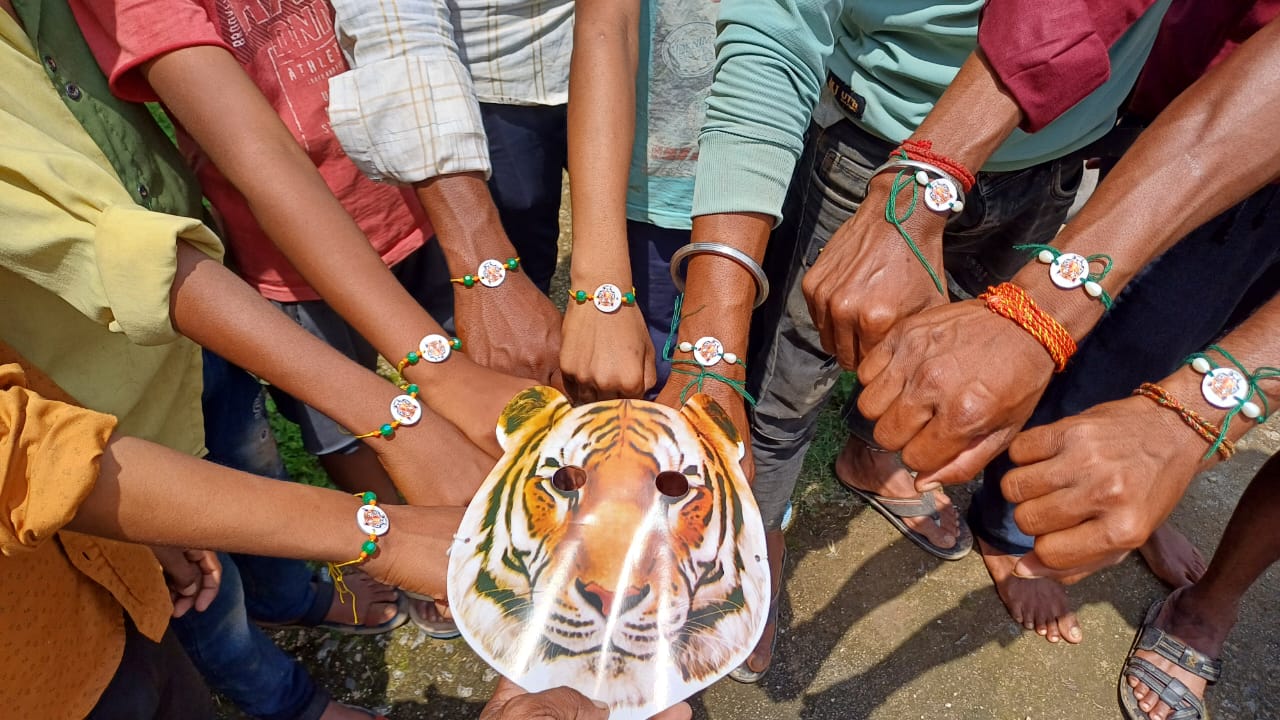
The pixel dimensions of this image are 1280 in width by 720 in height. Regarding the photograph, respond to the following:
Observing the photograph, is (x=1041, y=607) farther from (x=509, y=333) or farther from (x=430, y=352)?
(x=430, y=352)

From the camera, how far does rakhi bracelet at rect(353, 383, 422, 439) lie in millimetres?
1097

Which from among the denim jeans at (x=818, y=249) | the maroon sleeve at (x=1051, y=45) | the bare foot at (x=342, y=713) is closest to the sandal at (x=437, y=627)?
the bare foot at (x=342, y=713)

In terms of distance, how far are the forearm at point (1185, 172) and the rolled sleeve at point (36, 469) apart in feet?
4.26

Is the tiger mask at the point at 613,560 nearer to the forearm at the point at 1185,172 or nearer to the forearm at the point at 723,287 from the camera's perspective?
the forearm at the point at 723,287

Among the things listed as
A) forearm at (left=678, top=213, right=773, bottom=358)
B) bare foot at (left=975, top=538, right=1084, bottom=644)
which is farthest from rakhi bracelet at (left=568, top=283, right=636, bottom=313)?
bare foot at (left=975, top=538, right=1084, bottom=644)

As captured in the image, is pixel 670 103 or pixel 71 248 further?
pixel 670 103

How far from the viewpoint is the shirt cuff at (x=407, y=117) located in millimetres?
1185

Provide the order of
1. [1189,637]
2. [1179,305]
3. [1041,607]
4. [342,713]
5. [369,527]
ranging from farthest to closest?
[1041,607] < [1189,637] < [342,713] < [1179,305] < [369,527]

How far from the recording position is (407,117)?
120cm

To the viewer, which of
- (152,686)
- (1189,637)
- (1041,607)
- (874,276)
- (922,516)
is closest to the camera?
(874,276)

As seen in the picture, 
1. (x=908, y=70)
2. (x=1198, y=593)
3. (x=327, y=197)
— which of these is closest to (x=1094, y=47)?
(x=908, y=70)

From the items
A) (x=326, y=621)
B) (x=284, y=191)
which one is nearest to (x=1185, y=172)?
(x=284, y=191)

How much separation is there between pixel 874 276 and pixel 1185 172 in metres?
0.44

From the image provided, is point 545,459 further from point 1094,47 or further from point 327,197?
point 1094,47
